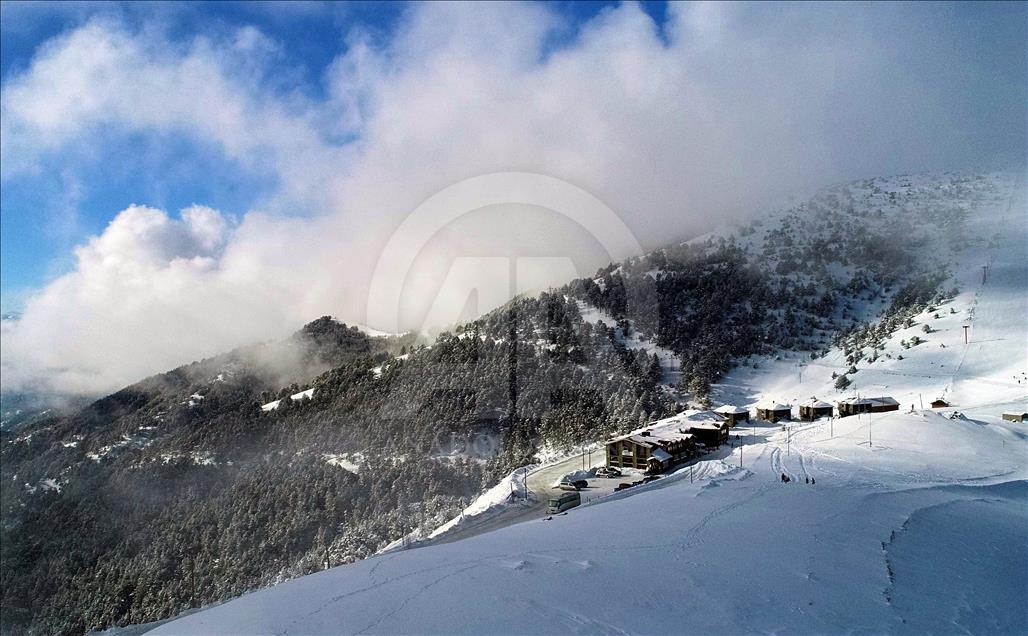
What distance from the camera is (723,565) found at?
16891mm

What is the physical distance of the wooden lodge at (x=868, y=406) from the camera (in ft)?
182

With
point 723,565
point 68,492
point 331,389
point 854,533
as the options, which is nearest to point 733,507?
point 854,533

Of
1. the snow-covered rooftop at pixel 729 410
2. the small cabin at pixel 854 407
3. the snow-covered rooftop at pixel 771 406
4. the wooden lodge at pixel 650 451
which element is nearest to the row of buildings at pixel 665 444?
the wooden lodge at pixel 650 451

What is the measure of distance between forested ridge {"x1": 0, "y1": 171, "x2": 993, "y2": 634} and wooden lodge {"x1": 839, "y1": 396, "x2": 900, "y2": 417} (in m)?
16.9

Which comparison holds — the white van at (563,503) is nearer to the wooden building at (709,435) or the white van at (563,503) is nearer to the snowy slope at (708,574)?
the snowy slope at (708,574)

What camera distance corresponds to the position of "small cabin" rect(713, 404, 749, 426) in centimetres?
5875

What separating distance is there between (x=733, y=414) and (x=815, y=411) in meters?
8.25

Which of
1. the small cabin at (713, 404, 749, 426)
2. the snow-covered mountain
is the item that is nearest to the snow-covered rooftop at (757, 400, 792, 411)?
the small cabin at (713, 404, 749, 426)

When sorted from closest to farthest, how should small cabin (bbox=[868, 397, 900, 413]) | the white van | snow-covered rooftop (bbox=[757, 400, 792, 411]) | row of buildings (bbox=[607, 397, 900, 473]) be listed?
1. the white van
2. row of buildings (bbox=[607, 397, 900, 473])
3. small cabin (bbox=[868, 397, 900, 413])
4. snow-covered rooftop (bbox=[757, 400, 792, 411])

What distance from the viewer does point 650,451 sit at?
43625 mm

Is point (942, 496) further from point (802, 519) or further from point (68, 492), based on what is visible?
point (68, 492)

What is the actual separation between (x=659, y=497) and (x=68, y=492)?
94.9m

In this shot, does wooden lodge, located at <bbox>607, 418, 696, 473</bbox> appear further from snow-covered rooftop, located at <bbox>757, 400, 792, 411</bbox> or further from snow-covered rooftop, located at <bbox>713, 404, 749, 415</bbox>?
snow-covered rooftop, located at <bbox>757, 400, 792, 411</bbox>

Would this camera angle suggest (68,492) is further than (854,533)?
Yes
